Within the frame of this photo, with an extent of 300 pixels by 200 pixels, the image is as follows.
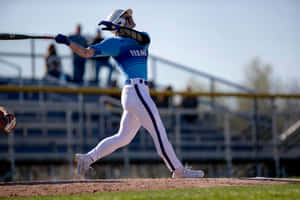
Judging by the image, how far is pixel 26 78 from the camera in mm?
11758

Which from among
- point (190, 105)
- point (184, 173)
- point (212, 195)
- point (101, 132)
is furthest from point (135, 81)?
point (190, 105)

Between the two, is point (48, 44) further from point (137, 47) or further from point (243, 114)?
point (137, 47)

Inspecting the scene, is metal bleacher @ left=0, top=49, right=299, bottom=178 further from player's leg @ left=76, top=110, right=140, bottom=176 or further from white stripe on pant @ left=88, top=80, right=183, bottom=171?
white stripe on pant @ left=88, top=80, right=183, bottom=171

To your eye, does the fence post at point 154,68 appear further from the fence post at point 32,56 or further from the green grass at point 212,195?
the green grass at point 212,195

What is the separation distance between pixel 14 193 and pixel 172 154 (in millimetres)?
1898

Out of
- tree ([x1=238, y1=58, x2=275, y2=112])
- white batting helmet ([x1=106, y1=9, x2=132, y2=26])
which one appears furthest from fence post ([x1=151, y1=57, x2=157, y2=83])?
tree ([x1=238, y1=58, x2=275, y2=112])

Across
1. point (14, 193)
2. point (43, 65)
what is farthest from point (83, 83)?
point (14, 193)

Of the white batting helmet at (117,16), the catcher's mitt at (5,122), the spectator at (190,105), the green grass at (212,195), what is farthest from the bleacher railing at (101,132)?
the green grass at (212,195)

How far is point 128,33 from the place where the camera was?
18.0 ft

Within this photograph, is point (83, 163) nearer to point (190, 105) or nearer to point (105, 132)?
point (105, 132)

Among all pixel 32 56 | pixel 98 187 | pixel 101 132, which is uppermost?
pixel 32 56

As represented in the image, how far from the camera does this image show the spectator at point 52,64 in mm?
11770

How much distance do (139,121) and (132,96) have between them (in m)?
0.33

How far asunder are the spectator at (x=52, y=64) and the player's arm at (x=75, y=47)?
6.67m
